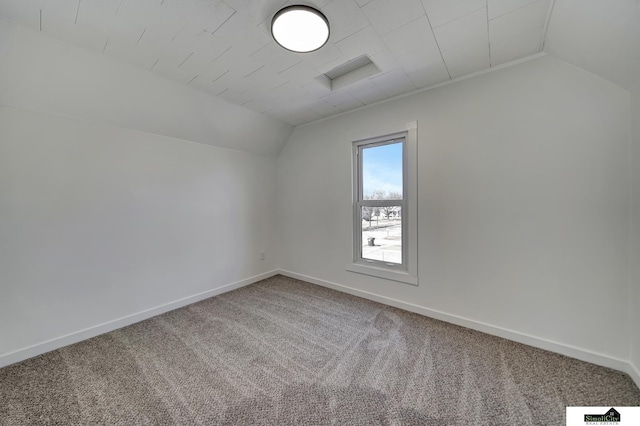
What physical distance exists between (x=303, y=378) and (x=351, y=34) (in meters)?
2.55

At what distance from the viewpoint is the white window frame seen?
2.54m

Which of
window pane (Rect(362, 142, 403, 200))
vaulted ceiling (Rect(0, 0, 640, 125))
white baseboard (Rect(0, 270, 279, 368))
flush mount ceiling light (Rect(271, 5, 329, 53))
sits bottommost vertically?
white baseboard (Rect(0, 270, 279, 368))

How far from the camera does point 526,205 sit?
1.96m

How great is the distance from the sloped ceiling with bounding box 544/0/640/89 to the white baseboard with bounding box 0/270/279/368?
13.6 ft

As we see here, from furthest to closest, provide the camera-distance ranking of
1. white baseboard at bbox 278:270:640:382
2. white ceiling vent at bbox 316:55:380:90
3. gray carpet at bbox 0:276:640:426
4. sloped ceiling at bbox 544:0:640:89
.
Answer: white ceiling vent at bbox 316:55:380:90 < white baseboard at bbox 278:270:640:382 < gray carpet at bbox 0:276:640:426 < sloped ceiling at bbox 544:0:640:89

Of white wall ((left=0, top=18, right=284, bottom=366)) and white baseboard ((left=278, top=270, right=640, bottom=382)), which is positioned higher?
white wall ((left=0, top=18, right=284, bottom=366))

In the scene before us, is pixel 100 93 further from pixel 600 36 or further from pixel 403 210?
pixel 600 36

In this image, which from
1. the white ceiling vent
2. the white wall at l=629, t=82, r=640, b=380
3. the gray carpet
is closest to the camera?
the gray carpet

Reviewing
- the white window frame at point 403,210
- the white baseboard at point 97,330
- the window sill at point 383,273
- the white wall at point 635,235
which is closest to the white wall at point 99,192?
the white baseboard at point 97,330

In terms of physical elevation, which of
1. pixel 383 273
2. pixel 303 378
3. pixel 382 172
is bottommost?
pixel 303 378

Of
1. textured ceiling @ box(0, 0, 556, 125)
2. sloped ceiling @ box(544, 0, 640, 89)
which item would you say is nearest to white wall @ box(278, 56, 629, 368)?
sloped ceiling @ box(544, 0, 640, 89)

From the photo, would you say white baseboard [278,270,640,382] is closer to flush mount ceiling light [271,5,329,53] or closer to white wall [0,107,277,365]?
white wall [0,107,277,365]

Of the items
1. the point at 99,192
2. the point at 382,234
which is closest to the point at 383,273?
the point at 382,234

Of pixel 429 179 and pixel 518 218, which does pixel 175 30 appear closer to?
pixel 429 179
